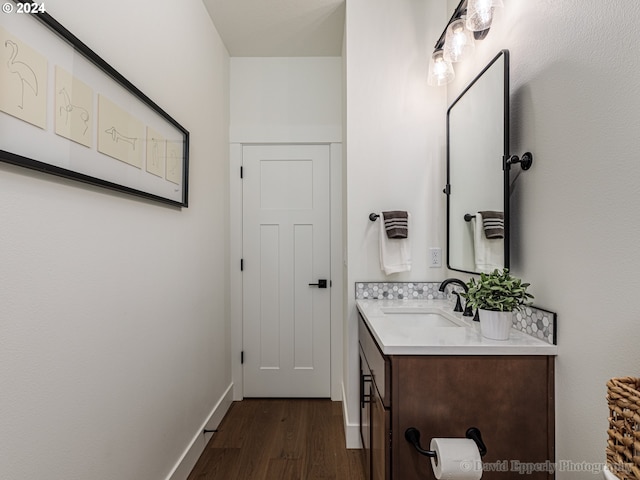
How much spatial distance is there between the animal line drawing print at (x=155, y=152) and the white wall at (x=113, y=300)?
0.16 meters

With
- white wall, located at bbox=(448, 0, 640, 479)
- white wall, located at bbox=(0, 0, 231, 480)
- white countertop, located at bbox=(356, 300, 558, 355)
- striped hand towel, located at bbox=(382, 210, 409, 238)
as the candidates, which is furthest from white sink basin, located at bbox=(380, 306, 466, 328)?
white wall, located at bbox=(0, 0, 231, 480)

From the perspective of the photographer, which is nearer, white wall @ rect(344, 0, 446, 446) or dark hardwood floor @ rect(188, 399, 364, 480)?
dark hardwood floor @ rect(188, 399, 364, 480)

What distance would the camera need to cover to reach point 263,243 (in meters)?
2.70

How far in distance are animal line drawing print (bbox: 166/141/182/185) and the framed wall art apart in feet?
0.48

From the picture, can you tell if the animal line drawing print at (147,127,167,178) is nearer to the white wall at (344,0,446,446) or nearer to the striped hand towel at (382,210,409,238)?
the white wall at (344,0,446,446)

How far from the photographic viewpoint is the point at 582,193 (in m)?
0.99

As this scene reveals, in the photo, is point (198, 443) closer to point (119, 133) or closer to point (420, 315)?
point (420, 315)

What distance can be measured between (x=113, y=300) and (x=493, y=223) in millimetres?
1569

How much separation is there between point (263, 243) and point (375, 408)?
64.6 inches

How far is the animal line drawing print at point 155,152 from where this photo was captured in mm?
1394

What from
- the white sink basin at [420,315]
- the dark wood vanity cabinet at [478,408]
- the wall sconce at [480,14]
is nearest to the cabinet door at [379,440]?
the dark wood vanity cabinet at [478,408]

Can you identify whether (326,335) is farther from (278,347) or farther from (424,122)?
(424,122)

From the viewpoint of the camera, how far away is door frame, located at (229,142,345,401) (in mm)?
2658

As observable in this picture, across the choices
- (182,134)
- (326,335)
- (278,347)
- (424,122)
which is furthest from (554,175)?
(278,347)
